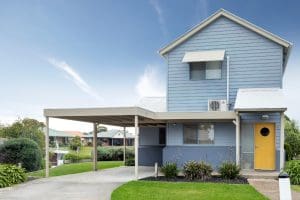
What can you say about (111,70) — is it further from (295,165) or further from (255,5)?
(295,165)

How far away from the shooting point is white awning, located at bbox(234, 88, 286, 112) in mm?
17734

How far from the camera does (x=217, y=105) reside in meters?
20.7

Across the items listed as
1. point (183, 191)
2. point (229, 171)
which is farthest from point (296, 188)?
point (183, 191)

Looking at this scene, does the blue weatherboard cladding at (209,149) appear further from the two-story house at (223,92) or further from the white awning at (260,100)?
the white awning at (260,100)

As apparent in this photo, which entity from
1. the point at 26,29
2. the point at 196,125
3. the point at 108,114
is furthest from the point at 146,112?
the point at 26,29

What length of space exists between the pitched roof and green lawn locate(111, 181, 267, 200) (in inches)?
341

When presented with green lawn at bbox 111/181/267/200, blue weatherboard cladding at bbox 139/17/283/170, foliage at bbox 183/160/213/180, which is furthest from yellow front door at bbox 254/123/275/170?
green lawn at bbox 111/181/267/200

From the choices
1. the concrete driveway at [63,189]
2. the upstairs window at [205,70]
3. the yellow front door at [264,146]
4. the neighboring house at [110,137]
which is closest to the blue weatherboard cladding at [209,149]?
the yellow front door at [264,146]

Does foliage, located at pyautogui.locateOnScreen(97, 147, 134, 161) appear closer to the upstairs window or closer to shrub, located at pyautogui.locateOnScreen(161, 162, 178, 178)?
the upstairs window

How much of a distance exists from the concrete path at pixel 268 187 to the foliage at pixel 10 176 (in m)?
9.27

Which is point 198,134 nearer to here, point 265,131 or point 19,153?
point 265,131

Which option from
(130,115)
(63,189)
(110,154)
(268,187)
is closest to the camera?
(63,189)

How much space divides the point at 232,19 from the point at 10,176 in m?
13.3

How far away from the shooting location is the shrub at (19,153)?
71.7 ft
